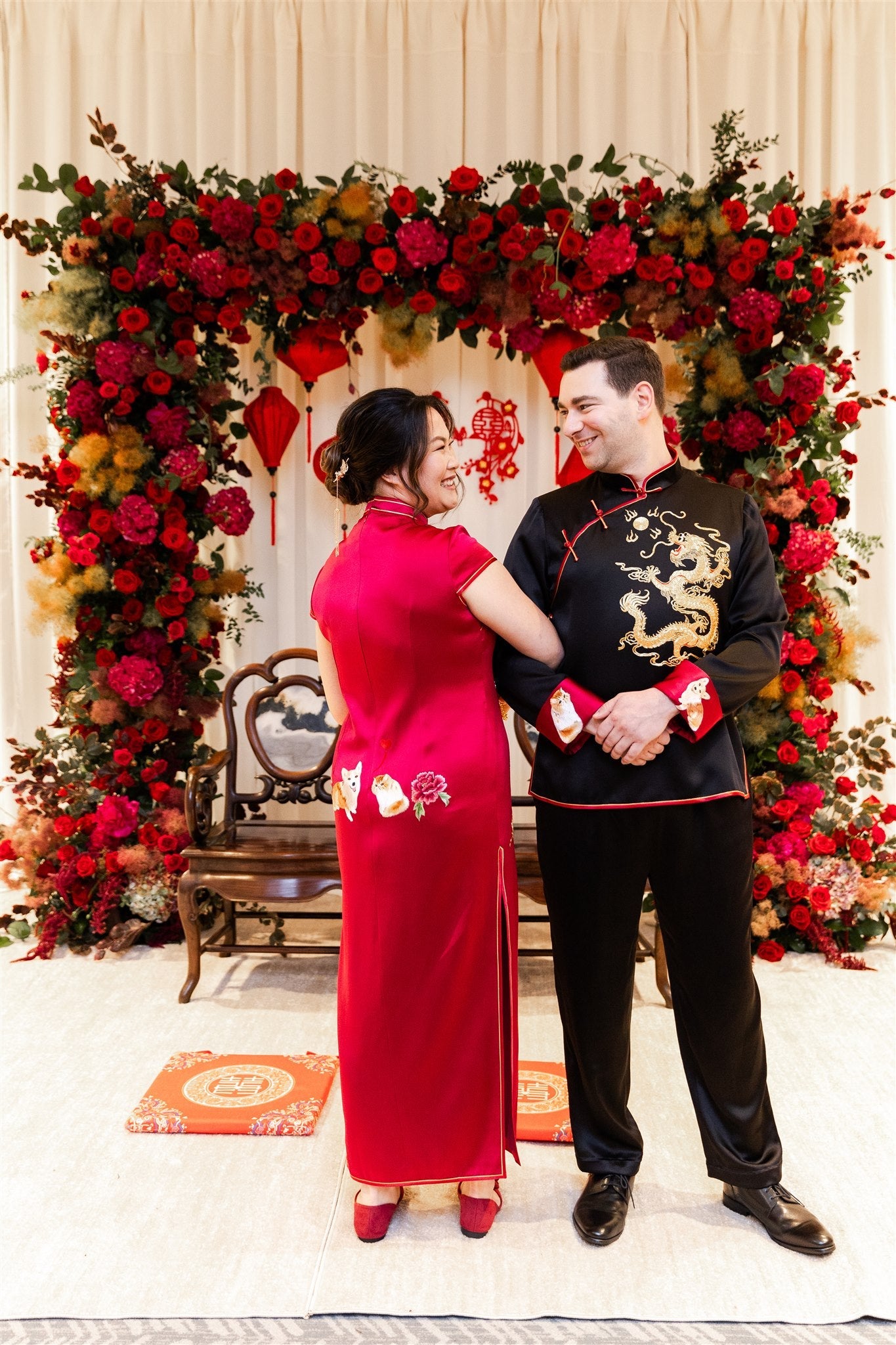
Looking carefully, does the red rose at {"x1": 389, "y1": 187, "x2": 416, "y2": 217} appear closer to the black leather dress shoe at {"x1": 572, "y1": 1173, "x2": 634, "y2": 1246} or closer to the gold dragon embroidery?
the gold dragon embroidery

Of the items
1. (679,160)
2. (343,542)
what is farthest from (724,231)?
(343,542)

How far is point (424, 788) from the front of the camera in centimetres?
214

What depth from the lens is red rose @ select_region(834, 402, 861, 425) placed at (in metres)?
3.79

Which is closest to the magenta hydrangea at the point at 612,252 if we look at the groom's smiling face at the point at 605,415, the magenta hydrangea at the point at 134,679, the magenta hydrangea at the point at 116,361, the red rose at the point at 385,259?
the red rose at the point at 385,259

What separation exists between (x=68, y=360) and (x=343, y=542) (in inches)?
90.1

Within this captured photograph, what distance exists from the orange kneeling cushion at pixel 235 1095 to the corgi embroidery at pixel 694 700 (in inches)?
58.6

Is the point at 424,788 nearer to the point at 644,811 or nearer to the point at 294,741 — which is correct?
the point at 644,811

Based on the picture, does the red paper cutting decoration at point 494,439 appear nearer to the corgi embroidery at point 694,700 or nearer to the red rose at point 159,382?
the red rose at point 159,382

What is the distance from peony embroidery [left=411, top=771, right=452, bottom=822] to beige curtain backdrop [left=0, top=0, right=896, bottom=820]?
8.36 feet

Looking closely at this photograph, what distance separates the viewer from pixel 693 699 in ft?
6.81

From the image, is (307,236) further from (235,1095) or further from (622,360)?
(235,1095)

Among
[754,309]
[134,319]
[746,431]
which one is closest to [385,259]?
[134,319]

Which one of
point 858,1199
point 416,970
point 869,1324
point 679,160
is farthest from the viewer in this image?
point 679,160

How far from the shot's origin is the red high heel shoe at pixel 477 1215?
2.28 m
